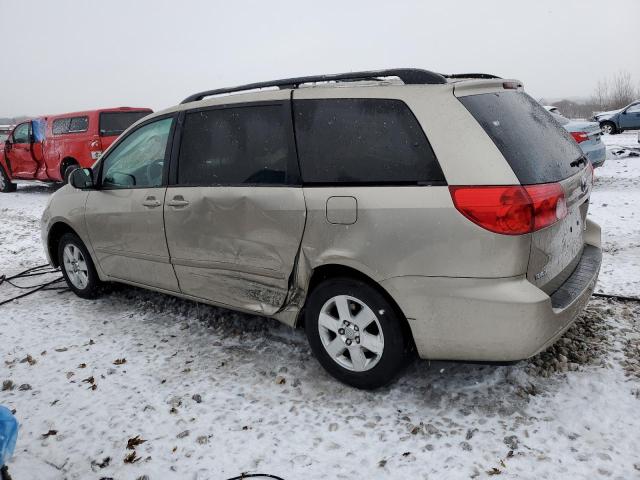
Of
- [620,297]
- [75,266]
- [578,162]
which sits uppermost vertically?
[578,162]

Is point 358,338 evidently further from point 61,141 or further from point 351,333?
point 61,141

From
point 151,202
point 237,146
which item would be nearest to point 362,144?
point 237,146

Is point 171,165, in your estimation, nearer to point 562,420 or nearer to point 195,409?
point 195,409

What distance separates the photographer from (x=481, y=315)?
8.31 ft

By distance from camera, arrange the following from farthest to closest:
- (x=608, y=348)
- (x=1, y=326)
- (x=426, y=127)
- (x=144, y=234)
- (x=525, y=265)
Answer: (x=1, y=326) < (x=144, y=234) < (x=608, y=348) < (x=426, y=127) < (x=525, y=265)

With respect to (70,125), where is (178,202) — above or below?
below

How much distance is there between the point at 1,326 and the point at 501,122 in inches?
175

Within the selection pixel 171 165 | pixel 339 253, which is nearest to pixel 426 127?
pixel 339 253

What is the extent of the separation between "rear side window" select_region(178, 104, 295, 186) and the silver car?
11 millimetres

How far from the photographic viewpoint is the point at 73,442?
275 cm

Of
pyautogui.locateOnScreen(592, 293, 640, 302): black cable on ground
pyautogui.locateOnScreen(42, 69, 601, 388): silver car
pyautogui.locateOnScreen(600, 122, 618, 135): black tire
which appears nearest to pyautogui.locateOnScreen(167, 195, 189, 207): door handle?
pyautogui.locateOnScreen(42, 69, 601, 388): silver car

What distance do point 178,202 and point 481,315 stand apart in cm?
232

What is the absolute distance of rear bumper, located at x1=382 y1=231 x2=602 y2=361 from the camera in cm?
248

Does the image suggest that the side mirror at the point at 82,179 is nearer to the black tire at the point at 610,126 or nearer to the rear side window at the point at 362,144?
the rear side window at the point at 362,144
